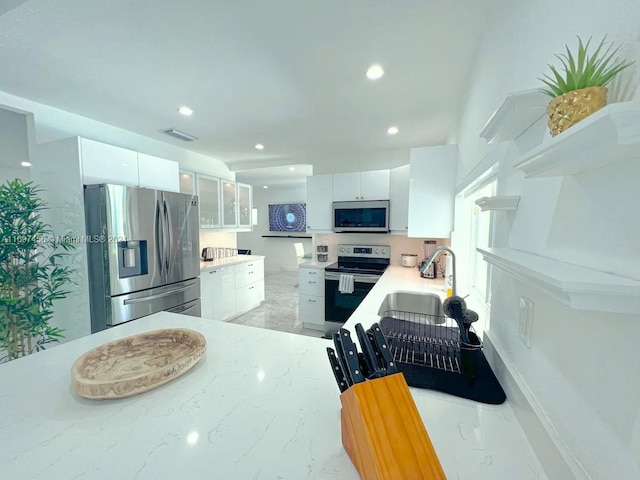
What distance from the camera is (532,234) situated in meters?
0.74

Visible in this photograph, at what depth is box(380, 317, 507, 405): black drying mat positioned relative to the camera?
0.83 m

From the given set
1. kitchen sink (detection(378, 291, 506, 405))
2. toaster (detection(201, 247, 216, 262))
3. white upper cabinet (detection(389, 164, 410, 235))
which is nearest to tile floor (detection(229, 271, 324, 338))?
toaster (detection(201, 247, 216, 262))

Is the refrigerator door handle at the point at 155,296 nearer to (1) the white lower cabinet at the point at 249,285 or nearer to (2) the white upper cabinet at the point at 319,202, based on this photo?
(1) the white lower cabinet at the point at 249,285

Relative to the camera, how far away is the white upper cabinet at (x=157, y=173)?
265cm

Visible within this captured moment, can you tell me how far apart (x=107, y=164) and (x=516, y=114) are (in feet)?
9.81

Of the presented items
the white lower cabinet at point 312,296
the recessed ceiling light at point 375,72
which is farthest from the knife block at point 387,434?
the white lower cabinet at point 312,296

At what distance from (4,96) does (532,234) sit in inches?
143

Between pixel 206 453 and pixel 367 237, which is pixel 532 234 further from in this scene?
pixel 367 237

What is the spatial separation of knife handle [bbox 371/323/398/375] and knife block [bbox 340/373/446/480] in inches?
0.9

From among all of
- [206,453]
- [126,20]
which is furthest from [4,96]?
[206,453]

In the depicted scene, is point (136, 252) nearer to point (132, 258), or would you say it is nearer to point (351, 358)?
point (132, 258)

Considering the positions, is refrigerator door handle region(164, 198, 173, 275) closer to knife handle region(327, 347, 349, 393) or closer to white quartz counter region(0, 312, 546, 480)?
white quartz counter region(0, 312, 546, 480)

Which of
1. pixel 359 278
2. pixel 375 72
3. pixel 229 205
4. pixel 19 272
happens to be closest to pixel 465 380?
pixel 375 72

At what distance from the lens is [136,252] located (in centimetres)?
240
